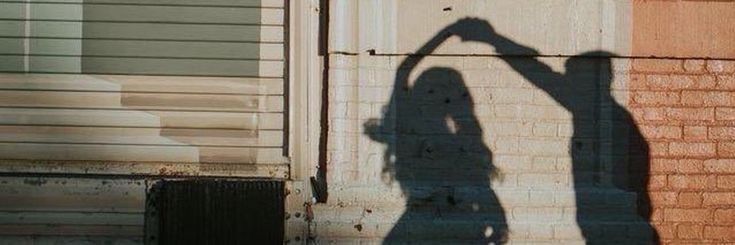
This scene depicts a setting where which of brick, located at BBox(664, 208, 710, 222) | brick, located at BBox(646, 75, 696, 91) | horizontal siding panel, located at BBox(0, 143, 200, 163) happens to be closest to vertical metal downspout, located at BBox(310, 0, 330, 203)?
horizontal siding panel, located at BBox(0, 143, 200, 163)

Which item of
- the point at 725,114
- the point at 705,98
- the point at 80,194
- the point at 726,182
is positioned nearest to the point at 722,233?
the point at 726,182

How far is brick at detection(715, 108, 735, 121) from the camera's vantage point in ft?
20.4

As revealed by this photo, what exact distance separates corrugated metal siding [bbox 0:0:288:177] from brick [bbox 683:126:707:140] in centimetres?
246

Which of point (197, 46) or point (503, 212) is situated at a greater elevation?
point (197, 46)

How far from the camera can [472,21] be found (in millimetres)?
6098

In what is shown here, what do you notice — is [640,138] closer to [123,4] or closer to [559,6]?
[559,6]

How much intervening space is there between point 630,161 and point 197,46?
273 cm

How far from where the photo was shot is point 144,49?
618cm

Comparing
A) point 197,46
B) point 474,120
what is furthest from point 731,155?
point 197,46

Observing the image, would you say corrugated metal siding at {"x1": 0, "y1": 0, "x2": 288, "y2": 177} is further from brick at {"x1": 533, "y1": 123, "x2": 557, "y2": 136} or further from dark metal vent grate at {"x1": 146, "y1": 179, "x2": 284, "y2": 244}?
brick at {"x1": 533, "y1": 123, "x2": 557, "y2": 136}

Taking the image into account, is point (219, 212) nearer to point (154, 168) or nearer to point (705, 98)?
point (154, 168)

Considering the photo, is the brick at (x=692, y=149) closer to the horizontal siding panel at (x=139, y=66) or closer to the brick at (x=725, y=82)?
the brick at (x=725, y=82)

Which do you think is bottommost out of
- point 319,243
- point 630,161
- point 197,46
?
point 319,243

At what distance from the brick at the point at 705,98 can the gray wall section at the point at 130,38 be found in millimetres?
2635
